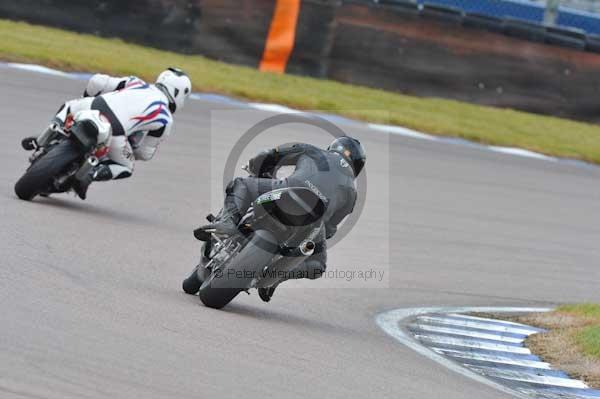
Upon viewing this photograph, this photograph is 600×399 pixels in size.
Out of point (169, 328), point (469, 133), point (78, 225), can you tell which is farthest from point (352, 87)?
Result: point (169, 328)

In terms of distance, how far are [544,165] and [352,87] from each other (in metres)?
3.16

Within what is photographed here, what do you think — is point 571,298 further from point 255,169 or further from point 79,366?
point 79,366

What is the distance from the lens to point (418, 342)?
8219mm

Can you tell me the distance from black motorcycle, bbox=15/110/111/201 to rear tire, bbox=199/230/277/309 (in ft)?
8.58

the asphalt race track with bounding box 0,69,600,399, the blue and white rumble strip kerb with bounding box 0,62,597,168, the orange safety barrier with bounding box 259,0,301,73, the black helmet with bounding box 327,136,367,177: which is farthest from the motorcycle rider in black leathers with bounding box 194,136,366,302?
the orange safety barrier with bounding box 259,0,301,73

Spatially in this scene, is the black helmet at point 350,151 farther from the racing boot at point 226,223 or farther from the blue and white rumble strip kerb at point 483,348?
the blue and white rumble strip kerb at point 483,348

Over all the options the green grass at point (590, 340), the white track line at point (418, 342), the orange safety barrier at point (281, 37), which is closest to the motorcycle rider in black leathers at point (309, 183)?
the white track line at point (418, 342)

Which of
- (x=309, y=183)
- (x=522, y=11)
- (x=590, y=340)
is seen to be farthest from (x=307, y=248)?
(x=522, y=11)

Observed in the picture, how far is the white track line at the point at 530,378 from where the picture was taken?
7434mm

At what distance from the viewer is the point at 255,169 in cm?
809

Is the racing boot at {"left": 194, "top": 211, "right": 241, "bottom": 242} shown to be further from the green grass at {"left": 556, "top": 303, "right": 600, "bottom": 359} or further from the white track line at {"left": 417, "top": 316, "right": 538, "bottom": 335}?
the green grass at {"left": 556, "top": 303, "right": 600, "bottom": 359}

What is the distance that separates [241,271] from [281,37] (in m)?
11.5

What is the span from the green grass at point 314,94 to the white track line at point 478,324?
8.35 m

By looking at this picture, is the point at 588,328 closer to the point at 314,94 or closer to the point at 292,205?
the point at 292,205
